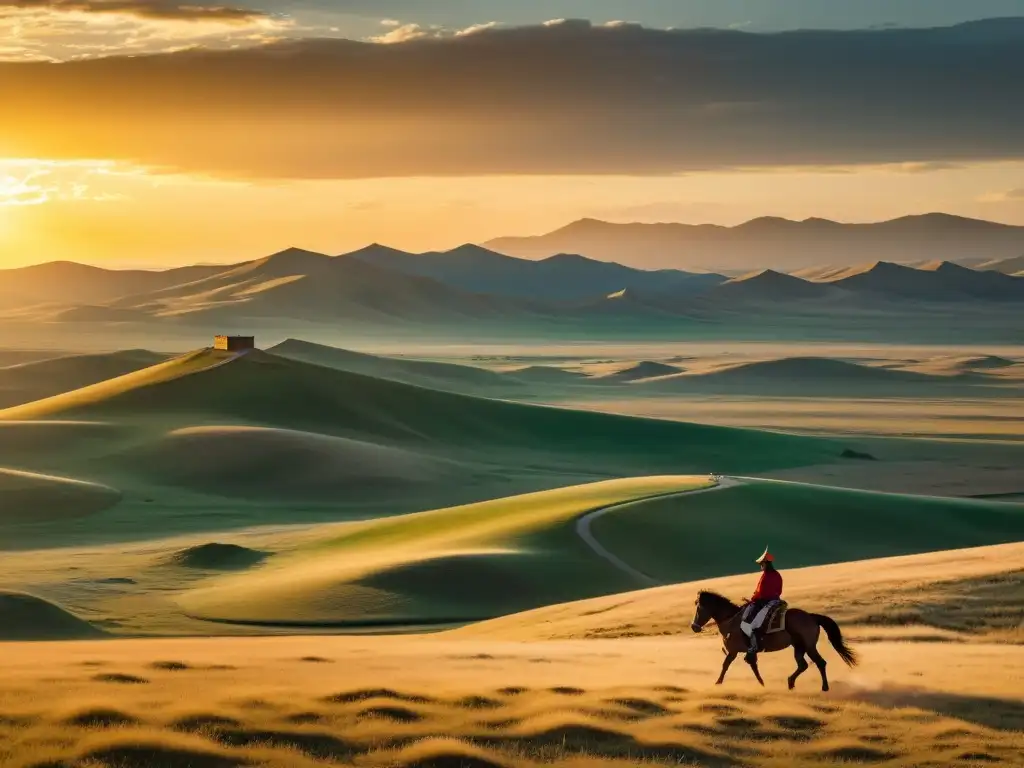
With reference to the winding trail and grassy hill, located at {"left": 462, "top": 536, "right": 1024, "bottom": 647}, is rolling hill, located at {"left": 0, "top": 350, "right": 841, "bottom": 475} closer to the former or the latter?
the winding trail

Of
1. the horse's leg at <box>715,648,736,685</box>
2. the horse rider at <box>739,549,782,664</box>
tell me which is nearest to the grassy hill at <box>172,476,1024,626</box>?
the horse's leg at <box>715,648,736,685</box>

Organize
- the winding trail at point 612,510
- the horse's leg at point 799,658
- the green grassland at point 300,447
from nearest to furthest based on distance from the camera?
the horse's leg at point 799,658 → the winding trail at point 612,510 → the green grassland at point 300,447

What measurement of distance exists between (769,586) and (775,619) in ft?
1.90

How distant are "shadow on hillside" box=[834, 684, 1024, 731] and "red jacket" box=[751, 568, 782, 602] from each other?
9.00 feet

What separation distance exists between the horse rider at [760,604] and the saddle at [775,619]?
62 millimetres

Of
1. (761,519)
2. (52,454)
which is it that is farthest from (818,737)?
(52,454)

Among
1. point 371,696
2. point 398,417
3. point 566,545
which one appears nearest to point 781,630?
point 371,696

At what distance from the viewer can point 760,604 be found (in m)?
23.8

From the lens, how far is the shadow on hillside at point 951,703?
23531 millimetres

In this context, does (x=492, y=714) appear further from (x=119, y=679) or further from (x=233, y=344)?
(x=233, y=344)

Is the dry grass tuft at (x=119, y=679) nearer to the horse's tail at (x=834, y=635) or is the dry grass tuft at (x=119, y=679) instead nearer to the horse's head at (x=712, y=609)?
the horse's head at (x=712, y=609)

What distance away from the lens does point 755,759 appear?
21062 millimetres

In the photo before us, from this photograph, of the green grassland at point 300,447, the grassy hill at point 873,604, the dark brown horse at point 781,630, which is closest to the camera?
the dark brown horse at point 781,630

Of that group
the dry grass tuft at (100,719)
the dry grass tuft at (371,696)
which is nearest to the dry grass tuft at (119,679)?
the dry grass tuft at (100,719)
